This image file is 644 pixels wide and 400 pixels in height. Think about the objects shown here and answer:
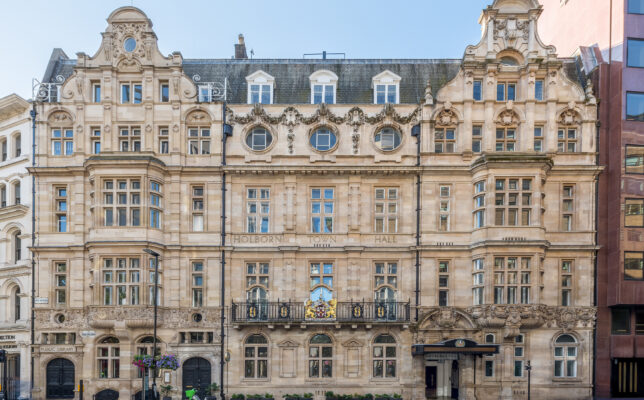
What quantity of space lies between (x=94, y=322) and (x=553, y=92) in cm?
2702

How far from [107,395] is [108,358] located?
74.5 inches

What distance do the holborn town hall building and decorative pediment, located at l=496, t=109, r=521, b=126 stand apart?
0.48 feet

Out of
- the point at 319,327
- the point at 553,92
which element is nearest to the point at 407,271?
the point at 319,327

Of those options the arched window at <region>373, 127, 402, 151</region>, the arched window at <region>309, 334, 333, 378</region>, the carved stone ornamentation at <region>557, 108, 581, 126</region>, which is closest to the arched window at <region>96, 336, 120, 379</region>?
the arched window at <region>309, 334, 333, 378</region>

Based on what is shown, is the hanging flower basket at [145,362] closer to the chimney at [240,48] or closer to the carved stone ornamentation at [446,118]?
the carved stone ornamentation at [446,118]

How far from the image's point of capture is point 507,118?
28812 mm

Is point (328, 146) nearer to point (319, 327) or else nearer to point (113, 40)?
point (319, 327)

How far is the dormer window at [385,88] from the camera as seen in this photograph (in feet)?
99.1

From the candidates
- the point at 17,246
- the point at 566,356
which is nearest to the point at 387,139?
the point at 566,356

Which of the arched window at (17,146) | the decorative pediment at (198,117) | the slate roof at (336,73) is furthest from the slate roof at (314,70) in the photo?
the arched window at (17,146)

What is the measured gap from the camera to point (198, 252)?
1122 inches

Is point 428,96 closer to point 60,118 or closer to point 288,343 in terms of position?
point 288,343

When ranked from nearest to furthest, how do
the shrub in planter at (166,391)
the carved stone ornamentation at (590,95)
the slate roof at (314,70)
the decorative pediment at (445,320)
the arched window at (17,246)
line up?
1. the shrub in planter at (166,391)
2. the decorative pediment at (445,320)
3. the carved stone ornamentation at (590,95)
4. the slate roof at (314,70)
5. the arched window at (17,246)

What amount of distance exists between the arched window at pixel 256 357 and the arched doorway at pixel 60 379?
9.25 metres
